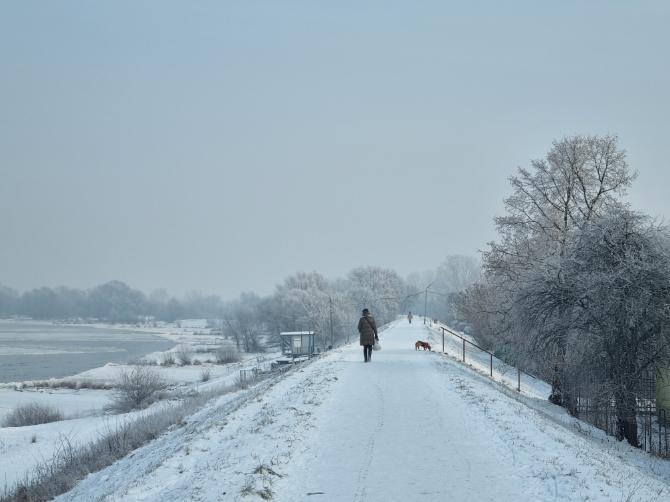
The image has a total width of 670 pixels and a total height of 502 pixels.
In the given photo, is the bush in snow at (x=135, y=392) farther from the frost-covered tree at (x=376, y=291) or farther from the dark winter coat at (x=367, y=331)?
the frost-covered tree at (x=376, y=291)

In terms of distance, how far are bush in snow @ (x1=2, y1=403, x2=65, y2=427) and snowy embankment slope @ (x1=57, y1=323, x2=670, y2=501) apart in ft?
76.3

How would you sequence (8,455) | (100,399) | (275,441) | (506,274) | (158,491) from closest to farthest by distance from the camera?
(158,491) → (275,441) → (8,455) → (506,274) → (100,399)

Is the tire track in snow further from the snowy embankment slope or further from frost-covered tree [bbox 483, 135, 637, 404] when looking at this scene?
frost-covered tree [bbox 483, 135, 637, 404]

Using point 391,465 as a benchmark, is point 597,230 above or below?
above

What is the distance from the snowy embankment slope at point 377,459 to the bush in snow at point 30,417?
76.3 feet

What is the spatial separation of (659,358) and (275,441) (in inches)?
476

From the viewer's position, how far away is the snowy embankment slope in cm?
671

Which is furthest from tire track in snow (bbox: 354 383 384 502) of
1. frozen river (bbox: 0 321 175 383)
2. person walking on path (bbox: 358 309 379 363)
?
frozen river (bbox: 0 321 175 383)

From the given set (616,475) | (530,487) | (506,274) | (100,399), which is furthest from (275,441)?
(100,399)

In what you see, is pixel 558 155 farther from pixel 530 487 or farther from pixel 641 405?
pixel 530 487

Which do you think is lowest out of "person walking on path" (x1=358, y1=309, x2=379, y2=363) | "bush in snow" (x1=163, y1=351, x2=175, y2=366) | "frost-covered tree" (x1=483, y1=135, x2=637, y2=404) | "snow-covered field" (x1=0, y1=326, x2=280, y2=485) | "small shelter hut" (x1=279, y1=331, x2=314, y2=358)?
"bush in snow" (x1=163, y1=351, x2=175, y2=366)

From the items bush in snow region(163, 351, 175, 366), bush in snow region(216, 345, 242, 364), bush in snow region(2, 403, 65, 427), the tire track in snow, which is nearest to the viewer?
the tire track in snow

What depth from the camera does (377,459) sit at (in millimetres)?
7777

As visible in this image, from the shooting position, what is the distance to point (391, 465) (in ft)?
24.7
